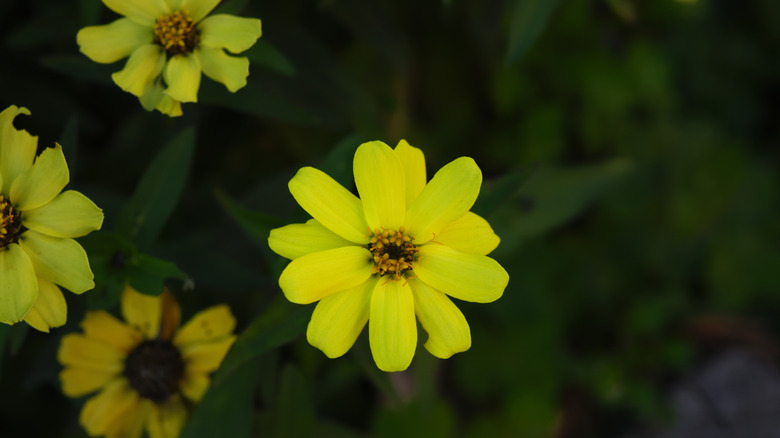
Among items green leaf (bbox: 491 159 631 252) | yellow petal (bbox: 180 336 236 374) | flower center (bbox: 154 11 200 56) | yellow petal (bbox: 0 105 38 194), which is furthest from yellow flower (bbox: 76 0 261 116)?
green leaf (bbox: 491 159 631 252)

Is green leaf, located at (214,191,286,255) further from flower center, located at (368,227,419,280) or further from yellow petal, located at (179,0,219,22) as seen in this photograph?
yellow petal, located at (179,0,219,22)

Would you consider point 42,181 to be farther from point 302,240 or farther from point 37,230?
point 302,240

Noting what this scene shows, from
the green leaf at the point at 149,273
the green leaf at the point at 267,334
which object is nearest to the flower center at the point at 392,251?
the green leaf at the point at 267,334

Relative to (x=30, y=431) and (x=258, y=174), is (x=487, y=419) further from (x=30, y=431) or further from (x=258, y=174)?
(x=30, y=431)

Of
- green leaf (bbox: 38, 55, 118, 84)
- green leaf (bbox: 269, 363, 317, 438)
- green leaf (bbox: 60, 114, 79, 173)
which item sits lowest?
green leaf (bbox: 269, 363, 317, 438)

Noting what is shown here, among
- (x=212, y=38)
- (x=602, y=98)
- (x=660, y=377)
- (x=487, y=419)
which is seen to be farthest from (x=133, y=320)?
(x=660, y=377)

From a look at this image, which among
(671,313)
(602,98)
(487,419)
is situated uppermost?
(602,98)

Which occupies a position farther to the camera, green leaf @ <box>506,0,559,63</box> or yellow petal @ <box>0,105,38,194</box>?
green leaf @ <box>506,0,559,63</box>
